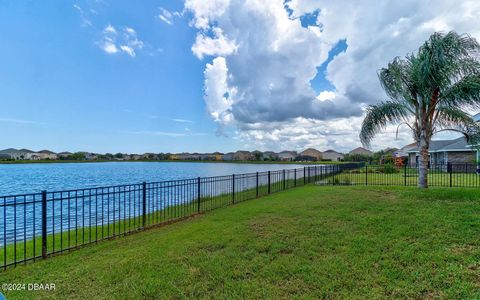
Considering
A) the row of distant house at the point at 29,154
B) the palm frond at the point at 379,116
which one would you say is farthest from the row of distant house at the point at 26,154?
the palm frond at the point at 379,116

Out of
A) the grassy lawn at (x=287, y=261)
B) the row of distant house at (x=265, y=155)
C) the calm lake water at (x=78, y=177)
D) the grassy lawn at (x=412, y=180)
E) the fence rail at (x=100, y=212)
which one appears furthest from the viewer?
the row of distant house at (x=265, y=155)

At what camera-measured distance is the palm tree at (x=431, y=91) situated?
353 inches

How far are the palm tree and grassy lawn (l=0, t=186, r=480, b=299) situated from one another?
430 centimetres

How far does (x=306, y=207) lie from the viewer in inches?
311

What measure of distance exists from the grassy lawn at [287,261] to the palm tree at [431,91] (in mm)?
4301

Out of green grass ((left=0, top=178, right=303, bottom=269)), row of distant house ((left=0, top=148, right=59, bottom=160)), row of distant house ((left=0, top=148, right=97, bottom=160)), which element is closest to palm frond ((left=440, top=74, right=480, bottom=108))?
green grass ((left=0, top=178, right=303, bottom=269))

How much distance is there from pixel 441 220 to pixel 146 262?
607cm

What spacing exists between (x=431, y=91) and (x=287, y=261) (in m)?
8.98

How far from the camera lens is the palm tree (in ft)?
29.4

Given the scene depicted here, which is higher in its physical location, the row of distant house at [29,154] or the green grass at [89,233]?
the row of distant house at [29,154]

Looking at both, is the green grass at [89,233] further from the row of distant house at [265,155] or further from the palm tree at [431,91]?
the row of distant house at [265,155]

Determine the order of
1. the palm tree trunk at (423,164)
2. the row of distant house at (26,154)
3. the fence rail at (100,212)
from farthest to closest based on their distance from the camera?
1. the row of distant house at (26,154)
2. the palm tree trunk at (423,164)
3. the fence rail at (100,212)

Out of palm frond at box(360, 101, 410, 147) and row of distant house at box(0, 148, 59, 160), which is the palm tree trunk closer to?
palm frond at box(360, 101, 410, 147)

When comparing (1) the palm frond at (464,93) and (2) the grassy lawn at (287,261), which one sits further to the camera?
(1) the palm frond at (464,93)
